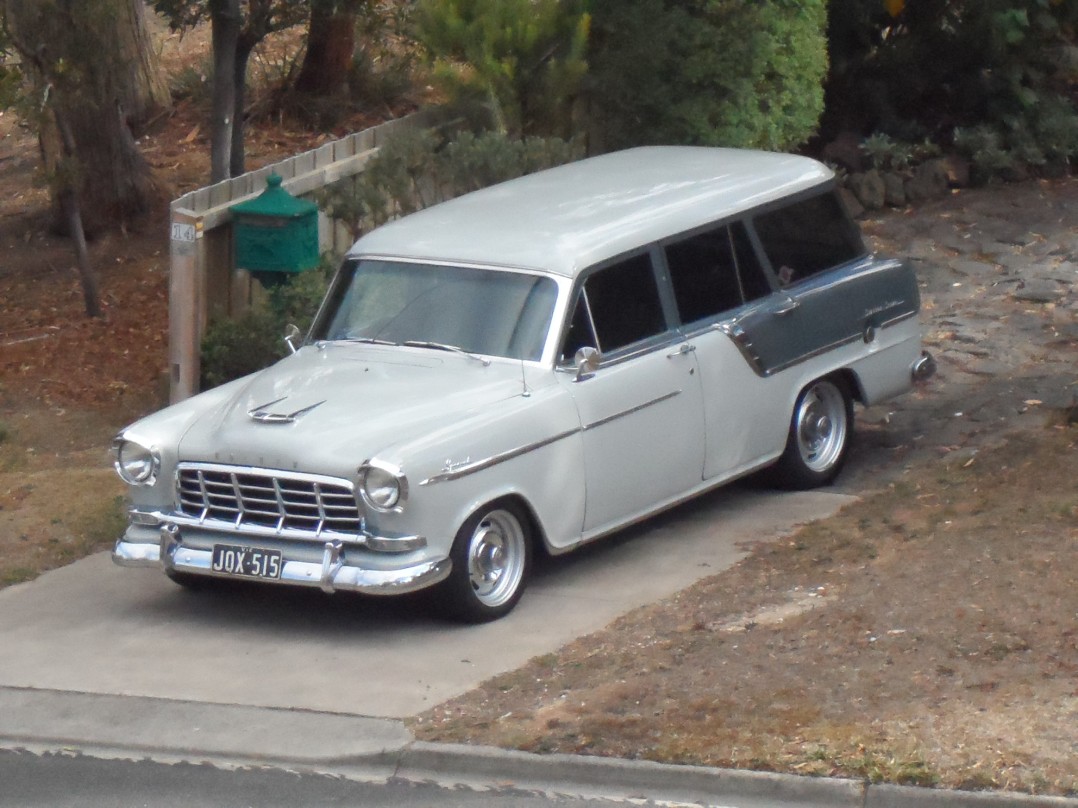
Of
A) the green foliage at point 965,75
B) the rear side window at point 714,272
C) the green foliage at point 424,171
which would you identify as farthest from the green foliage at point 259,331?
the green foliage at point 965,75

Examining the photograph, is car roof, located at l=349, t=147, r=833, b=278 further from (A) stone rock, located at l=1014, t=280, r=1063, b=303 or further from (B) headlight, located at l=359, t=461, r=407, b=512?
(A) stone rock, located at l=1014, t=280, r=1063, b=303

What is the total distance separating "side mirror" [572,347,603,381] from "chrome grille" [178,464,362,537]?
1333mm

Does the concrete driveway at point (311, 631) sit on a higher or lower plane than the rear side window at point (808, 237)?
lower

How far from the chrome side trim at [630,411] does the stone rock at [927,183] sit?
7614 mm

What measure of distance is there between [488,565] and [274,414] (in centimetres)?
112

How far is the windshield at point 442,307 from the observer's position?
308 inches

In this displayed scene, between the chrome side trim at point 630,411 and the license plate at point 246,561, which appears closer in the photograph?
the license plate at point 246,561

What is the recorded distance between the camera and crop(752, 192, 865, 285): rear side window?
9.03 m

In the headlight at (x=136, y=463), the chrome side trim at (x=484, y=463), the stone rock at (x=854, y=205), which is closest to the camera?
the chrome side trim at (x=484, y=463)

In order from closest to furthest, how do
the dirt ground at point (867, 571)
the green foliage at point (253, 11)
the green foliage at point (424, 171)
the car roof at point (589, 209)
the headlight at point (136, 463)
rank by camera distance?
the dirt ground at point (867, 571) < the headlight at point (136, 463) < the car roof at point (589, 209) < the green foliage at point (424, 171) < the green foliage at point (253, 11)

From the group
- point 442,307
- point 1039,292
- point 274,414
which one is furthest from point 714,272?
point 1039,292

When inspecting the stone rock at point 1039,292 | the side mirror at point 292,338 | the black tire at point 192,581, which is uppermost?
the side mirror at point 292,338

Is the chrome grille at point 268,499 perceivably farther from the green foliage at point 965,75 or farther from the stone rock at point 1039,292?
the green foliage at point 965,75

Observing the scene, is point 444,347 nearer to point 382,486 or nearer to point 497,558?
point 497,558
